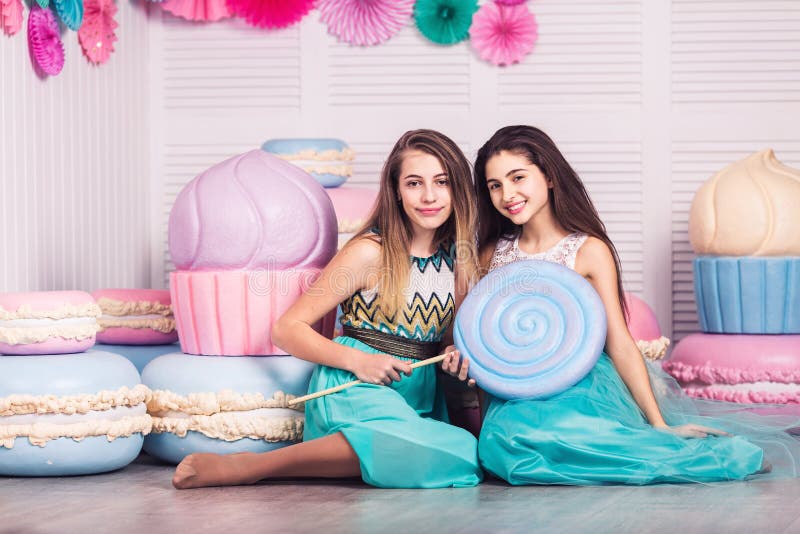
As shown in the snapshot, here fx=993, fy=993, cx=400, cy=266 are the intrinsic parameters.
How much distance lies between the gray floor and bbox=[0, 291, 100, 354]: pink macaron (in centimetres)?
34

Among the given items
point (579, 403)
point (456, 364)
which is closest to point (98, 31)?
point (456, 364)

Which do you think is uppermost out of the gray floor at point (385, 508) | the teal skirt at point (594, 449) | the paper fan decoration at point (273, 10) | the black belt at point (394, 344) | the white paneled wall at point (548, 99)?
the paper fan decoration at point (273, 10)

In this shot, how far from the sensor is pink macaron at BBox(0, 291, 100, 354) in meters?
2.54

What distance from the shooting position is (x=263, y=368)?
272 cm

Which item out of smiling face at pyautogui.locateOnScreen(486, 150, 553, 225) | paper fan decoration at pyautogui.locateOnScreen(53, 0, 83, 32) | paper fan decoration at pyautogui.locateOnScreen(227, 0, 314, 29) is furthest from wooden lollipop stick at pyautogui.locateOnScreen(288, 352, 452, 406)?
paper fan decoration at pyautogui.locateOnScreen(227, 0, 314, 29)

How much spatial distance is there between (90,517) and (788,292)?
2512 millimetres

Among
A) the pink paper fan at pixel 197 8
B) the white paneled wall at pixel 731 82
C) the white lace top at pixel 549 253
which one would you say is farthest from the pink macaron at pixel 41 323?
the white paneled wall at pixel 731 82

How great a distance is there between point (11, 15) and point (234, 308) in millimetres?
1177

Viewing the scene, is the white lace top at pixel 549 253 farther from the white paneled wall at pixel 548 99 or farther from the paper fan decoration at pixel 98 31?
the paper fan decoration at pixel 98 31

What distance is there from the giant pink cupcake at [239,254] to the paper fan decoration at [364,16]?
163cm

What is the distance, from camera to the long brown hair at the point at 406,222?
2.69 meters

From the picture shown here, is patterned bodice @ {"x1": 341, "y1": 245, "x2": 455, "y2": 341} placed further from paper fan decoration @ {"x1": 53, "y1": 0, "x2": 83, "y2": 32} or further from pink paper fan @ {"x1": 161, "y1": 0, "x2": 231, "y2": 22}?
pink paper fan @ {"x1": 161, "y1": 0, "x2": 231, "y2": 22}

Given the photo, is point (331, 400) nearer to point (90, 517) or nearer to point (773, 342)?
point (90, 517)

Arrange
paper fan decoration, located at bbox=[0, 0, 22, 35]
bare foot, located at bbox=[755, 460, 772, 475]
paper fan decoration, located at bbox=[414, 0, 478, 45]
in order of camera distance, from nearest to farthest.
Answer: bare foot, located at bbox=[755, 460, 772, 475] < paper fan decoration, located at bbox=[0, 0, 22, 35] < paper fan decoration, located at bbox=[414, 0, 478, 45]
